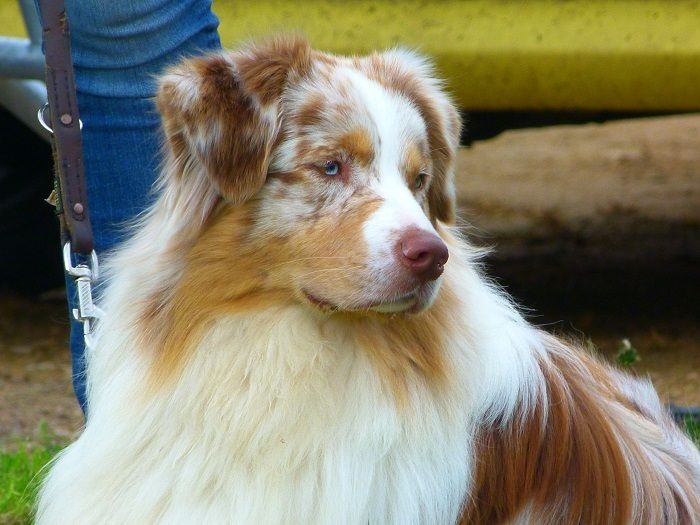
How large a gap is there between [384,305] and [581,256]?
4.61 m

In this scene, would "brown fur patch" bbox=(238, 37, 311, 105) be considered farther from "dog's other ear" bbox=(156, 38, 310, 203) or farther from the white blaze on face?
the white blaze on face

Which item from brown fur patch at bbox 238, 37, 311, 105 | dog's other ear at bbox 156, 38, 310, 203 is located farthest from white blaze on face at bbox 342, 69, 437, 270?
dog's other ear at bbox 156, 38, 310, 203

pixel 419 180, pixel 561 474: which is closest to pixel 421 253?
pixel 419 180

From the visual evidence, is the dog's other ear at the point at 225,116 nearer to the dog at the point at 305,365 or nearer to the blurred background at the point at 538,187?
the dog at the point at 305,365

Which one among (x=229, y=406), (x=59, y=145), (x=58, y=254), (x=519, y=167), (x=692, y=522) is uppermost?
(x=59, y=145)

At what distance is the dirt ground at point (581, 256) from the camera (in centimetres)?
582

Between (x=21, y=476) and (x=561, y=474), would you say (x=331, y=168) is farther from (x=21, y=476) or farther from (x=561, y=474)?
(x=21, y=476)

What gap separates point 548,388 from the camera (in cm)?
346

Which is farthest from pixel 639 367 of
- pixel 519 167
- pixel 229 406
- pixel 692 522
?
pixel 519 167

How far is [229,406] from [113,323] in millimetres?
420

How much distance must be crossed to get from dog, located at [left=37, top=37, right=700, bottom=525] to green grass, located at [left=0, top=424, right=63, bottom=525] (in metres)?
0.80

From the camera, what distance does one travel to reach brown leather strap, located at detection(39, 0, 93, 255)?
11.6 feet

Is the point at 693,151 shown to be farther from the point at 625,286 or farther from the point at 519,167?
the point at 625,286

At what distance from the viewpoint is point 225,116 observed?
10.7 feet
